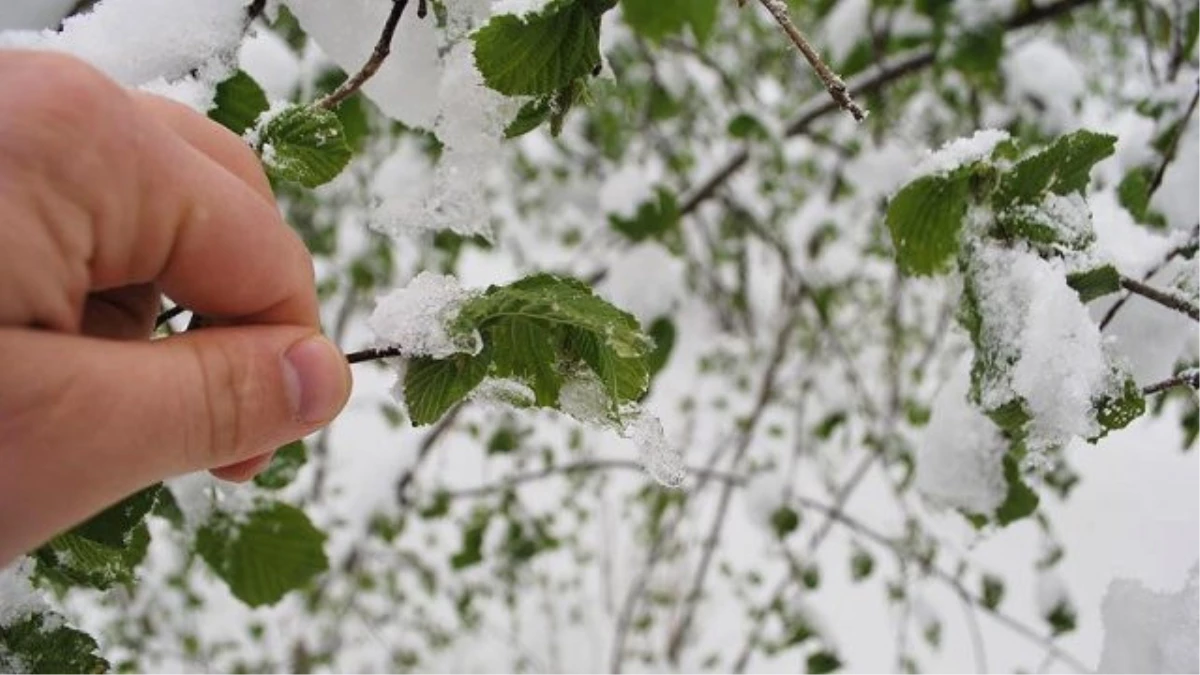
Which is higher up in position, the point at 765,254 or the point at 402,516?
the point at 765,254

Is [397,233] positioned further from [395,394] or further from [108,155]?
[108,155]

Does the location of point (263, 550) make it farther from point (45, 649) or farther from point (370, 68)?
point (370, 68)

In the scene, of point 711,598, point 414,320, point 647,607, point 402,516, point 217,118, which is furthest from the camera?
point 711,598

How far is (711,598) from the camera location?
9.38ft

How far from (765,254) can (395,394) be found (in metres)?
2.47

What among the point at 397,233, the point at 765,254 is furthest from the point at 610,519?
the point at 397,233

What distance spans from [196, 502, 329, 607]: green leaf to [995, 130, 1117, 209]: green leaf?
580 millimetres

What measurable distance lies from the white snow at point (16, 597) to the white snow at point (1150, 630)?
0.67 metres

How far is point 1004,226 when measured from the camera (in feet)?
→ 1.89

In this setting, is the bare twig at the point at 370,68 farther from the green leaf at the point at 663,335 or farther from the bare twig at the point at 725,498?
the bare twig at the point at 725,498

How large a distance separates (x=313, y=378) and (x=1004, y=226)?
0.41m

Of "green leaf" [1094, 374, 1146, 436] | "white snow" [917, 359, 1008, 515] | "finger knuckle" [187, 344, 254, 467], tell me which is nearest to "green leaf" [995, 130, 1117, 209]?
"green leaf" [1094, 374, 1146, 436]

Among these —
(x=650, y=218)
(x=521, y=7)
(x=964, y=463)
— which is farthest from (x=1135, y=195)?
(x=650, y=218)

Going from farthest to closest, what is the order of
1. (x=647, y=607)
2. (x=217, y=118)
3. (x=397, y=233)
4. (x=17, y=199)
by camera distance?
(x=647, y=607) < (x=397, y=233) < (x=217, y=118) < (x=17, y=199)
